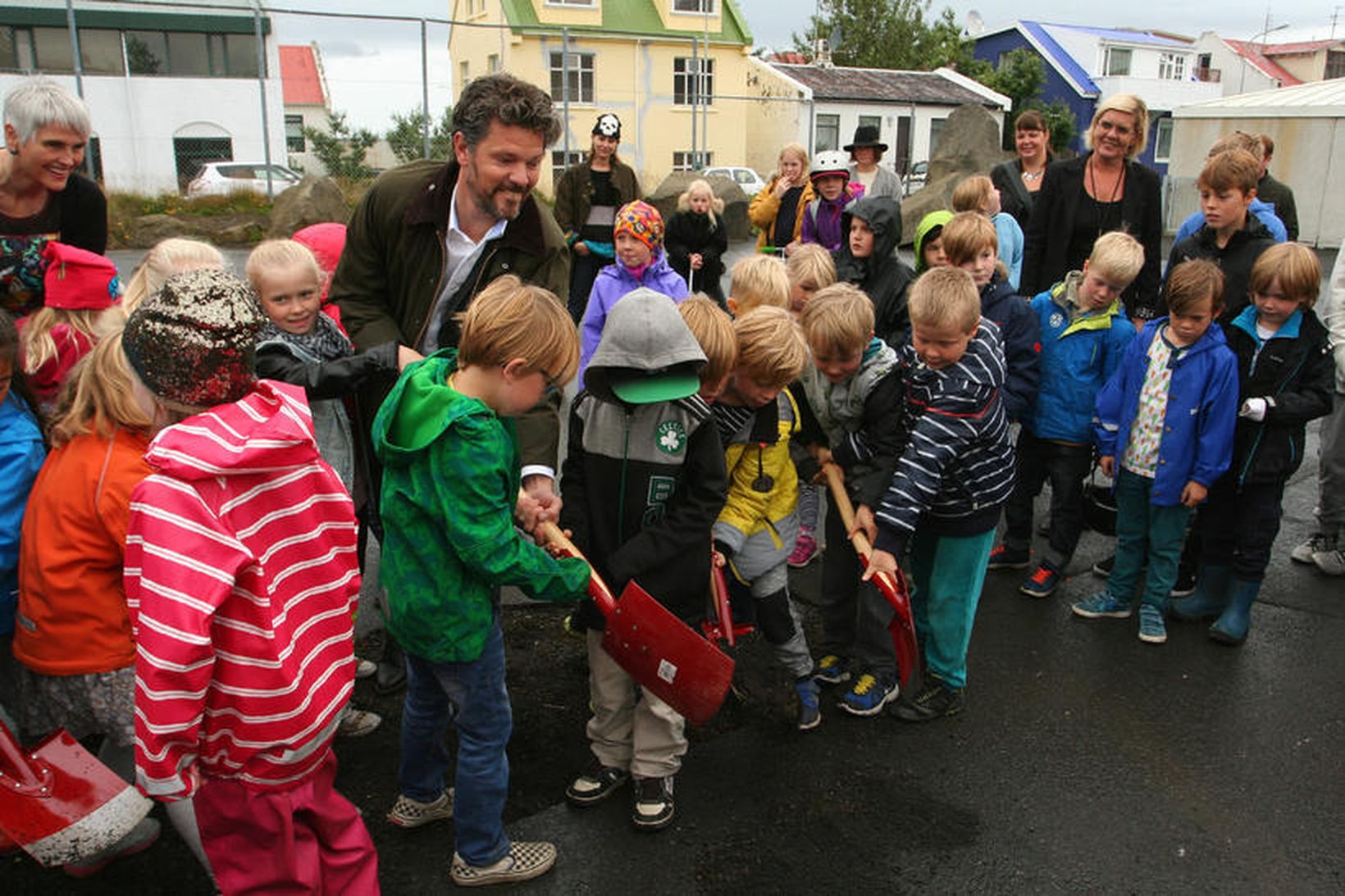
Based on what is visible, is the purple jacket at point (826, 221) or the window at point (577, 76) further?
the window at point (577, 76)

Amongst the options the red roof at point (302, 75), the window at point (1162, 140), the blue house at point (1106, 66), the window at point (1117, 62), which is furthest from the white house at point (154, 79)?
the window at point (1117, 62)

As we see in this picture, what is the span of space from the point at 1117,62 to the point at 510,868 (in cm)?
5253

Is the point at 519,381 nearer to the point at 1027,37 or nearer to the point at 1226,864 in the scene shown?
the point at 1226,864

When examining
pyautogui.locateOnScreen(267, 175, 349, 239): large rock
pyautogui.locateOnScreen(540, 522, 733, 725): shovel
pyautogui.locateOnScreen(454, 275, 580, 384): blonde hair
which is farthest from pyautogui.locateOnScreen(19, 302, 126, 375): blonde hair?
pyautogui.locateOnScreen(267, 175, 349, 239): large rock

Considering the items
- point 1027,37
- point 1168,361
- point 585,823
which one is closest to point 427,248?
point 585,823

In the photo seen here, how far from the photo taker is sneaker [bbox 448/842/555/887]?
2504 millimetres

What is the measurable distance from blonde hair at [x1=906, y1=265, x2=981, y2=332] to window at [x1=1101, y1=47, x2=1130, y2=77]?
4980 cm

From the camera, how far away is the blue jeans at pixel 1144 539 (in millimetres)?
3928

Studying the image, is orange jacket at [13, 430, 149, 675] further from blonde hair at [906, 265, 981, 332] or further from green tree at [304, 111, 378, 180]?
green tree at [304, 111, 378, 180]

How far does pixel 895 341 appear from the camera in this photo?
402 cm

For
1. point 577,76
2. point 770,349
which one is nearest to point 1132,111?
point 770,349

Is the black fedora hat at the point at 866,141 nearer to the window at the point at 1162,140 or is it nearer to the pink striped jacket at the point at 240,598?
Answer: the pink striped jacket at the point at 240,598

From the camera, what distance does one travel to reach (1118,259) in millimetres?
3936

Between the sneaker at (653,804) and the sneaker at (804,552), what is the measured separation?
1884mm
